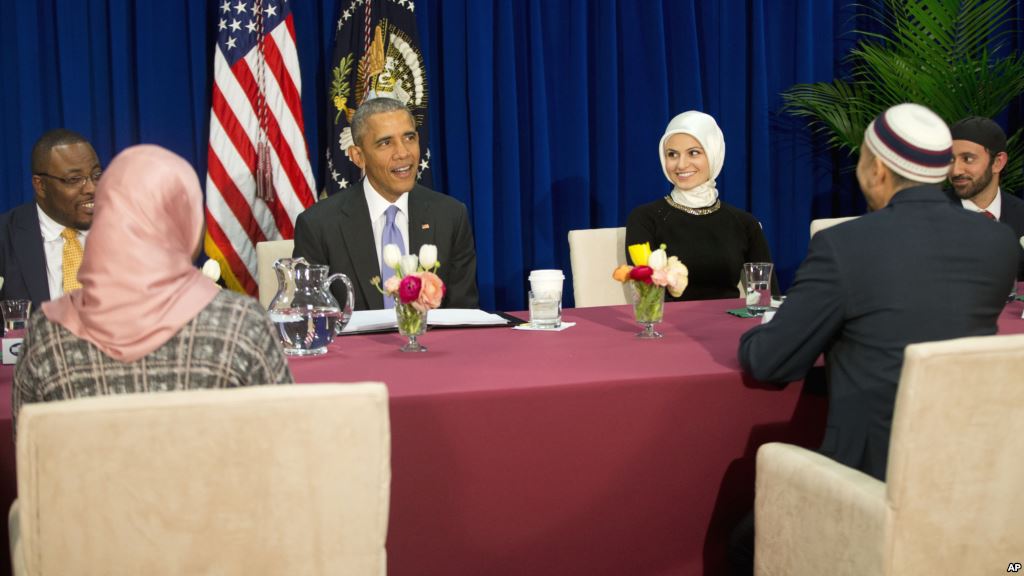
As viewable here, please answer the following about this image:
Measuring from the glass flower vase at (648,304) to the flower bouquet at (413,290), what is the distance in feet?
1.75

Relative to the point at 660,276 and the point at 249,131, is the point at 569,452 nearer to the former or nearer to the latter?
the point at 660,276

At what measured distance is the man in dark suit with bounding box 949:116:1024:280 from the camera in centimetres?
417

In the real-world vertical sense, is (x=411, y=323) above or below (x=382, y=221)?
below

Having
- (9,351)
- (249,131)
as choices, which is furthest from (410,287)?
(249,131)

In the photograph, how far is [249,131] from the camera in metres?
4.48

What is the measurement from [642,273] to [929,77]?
325 centimetres

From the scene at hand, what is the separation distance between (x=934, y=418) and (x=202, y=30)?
3919mm

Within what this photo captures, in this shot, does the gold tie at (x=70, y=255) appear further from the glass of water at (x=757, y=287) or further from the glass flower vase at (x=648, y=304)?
the glass of water at (x=757, y=287)

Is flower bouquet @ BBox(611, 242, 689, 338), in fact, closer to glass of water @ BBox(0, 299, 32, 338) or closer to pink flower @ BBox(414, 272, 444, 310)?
pink flower @ BBox(414, 272, 444, 310)

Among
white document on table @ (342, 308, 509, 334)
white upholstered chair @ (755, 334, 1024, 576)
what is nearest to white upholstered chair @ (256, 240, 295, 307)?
white document on table @ (342, 308, 509, 334)

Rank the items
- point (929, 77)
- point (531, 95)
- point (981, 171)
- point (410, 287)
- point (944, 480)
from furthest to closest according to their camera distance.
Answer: point (531, 95) → point (929, 77) → point (981, 171) → point (410, 287) → point (944, 480)

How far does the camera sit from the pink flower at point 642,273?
253 cm

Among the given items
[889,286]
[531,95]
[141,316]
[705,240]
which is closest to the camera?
[141,316]

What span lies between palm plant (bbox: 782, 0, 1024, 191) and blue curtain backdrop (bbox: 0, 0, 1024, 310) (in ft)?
0.78
